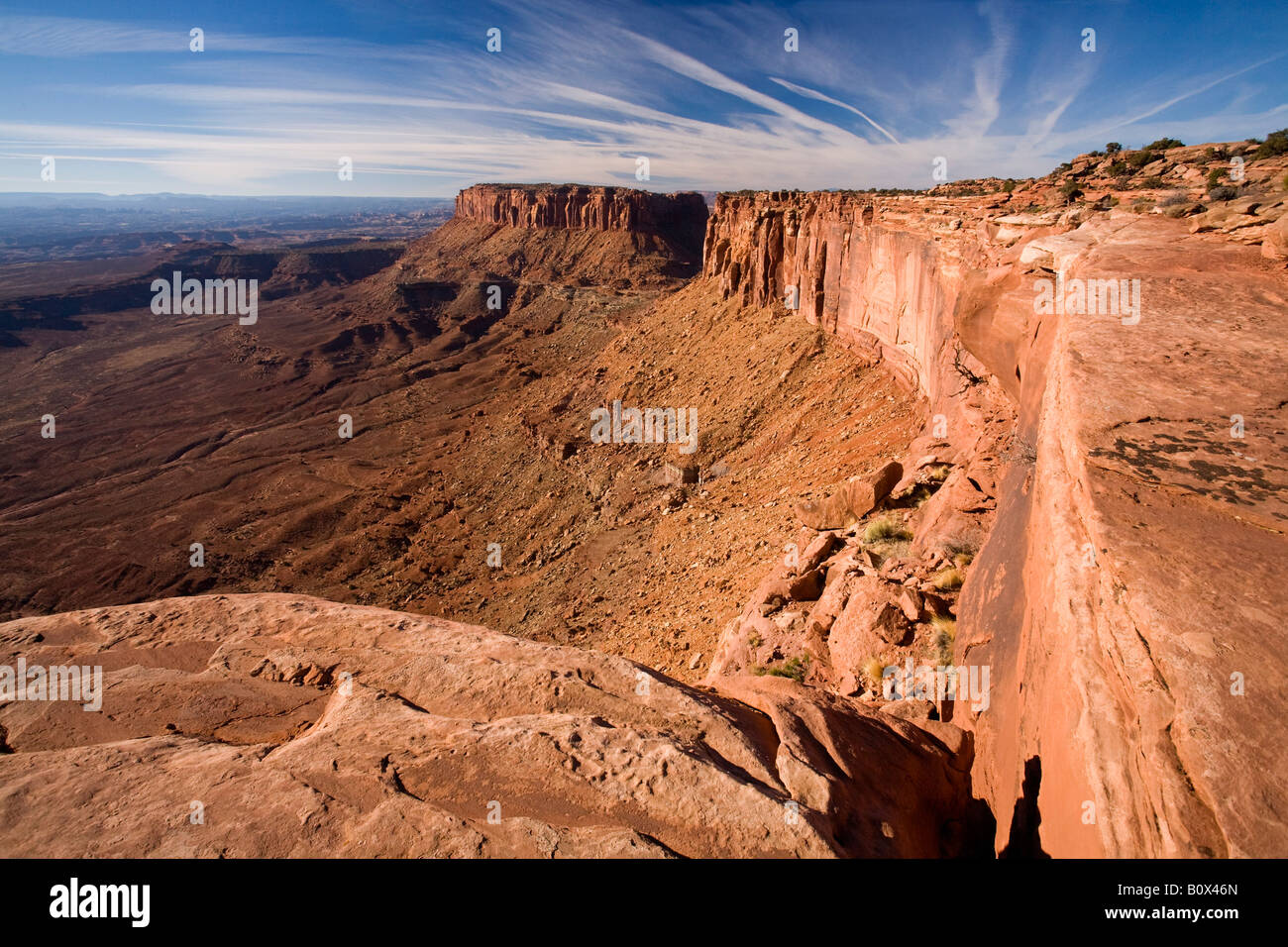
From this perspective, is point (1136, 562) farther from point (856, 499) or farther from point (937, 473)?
point (856, 499)

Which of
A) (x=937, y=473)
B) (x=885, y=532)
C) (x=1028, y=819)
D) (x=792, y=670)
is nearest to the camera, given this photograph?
(x=1028, y=819)

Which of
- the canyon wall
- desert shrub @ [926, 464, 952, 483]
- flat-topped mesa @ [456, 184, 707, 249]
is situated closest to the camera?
the canyon wall

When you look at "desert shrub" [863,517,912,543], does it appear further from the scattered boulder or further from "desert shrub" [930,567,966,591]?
"desert shrub" [930,567,966,591]

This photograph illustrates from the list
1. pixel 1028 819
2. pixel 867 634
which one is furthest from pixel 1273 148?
pixel 1028 819

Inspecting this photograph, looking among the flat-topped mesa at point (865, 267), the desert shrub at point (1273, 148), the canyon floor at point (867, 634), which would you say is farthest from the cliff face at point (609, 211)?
the desert shrub at point (1273, 148)

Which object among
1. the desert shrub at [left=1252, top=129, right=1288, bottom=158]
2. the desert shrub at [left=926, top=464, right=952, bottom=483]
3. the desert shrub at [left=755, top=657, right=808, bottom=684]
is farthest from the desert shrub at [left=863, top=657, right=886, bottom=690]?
the desert shrub at [left=1252, top=129, right=1288, bottom=158]

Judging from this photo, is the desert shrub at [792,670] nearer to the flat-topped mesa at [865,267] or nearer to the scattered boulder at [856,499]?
the scattered boulder at [856,499]
